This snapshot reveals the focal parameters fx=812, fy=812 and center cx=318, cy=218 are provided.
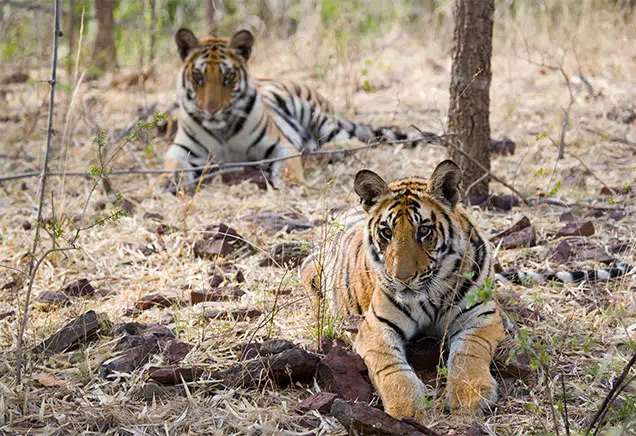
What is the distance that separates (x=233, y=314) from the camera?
4059 mm

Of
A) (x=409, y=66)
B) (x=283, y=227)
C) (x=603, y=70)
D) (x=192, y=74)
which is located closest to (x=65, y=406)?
(x=283, y=227)

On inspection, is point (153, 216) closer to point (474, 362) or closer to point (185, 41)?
point (185, 41)

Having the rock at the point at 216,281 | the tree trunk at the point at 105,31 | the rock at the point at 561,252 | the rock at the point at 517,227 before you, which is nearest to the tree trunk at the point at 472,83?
the rock at the point at 517,227

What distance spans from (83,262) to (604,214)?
3358 mm

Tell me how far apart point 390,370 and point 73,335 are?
147cm

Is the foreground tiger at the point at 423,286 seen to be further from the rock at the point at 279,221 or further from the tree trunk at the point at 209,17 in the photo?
the tree trunk at the point at 209,17

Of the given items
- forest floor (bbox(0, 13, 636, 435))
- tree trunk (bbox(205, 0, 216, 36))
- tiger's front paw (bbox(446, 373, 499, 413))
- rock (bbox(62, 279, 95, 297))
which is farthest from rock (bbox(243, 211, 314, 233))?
tree trunk (bbox(205, 0, 216, 36))

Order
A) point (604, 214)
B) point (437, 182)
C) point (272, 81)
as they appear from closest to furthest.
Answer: point (437, 182) → point (604, 214) → point (272, 81)

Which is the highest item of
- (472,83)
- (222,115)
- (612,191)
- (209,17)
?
(209,17)

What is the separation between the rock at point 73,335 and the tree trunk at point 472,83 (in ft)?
8.61

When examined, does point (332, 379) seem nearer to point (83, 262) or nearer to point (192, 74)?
point (83, 262)

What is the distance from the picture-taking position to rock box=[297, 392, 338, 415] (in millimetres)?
3148

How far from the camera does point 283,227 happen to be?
5.45m

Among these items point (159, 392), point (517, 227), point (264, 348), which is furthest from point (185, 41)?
point (159, 392)
